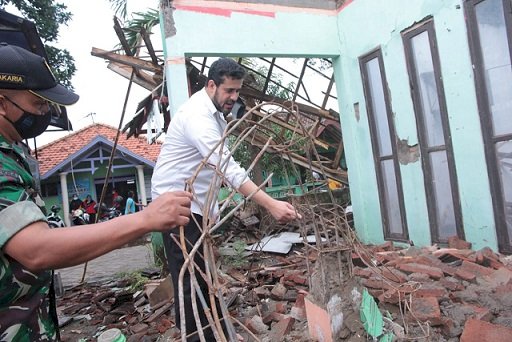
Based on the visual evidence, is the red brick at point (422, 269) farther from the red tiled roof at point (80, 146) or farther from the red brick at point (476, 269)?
the red tiled roof at point (80, 146)

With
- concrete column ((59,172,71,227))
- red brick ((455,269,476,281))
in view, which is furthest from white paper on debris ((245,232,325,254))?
concrete column ((59,172,71,227))

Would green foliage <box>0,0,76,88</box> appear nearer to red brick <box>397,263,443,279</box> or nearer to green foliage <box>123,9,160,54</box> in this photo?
green foliage <box>123,9,160,54</box>

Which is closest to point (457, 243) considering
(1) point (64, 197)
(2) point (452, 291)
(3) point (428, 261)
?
(3) point (428, 261)

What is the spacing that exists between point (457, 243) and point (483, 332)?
2063 millimetres

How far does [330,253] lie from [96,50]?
4.75 m

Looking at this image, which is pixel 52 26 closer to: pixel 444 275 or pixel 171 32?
pixel 171 32

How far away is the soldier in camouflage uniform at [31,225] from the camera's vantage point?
110 cm

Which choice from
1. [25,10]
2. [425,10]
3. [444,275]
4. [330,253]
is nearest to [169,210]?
[330,253]

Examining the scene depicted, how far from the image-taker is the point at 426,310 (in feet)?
8.04

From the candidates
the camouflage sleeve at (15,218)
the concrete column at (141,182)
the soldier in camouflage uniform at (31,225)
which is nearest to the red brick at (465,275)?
the soldier in camouflage uniform at (31,225)

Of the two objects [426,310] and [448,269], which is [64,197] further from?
[426,310]

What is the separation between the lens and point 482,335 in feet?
6.91

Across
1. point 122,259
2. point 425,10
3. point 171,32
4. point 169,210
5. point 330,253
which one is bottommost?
point 122,259

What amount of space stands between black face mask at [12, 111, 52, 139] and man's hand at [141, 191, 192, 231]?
1.83ft
